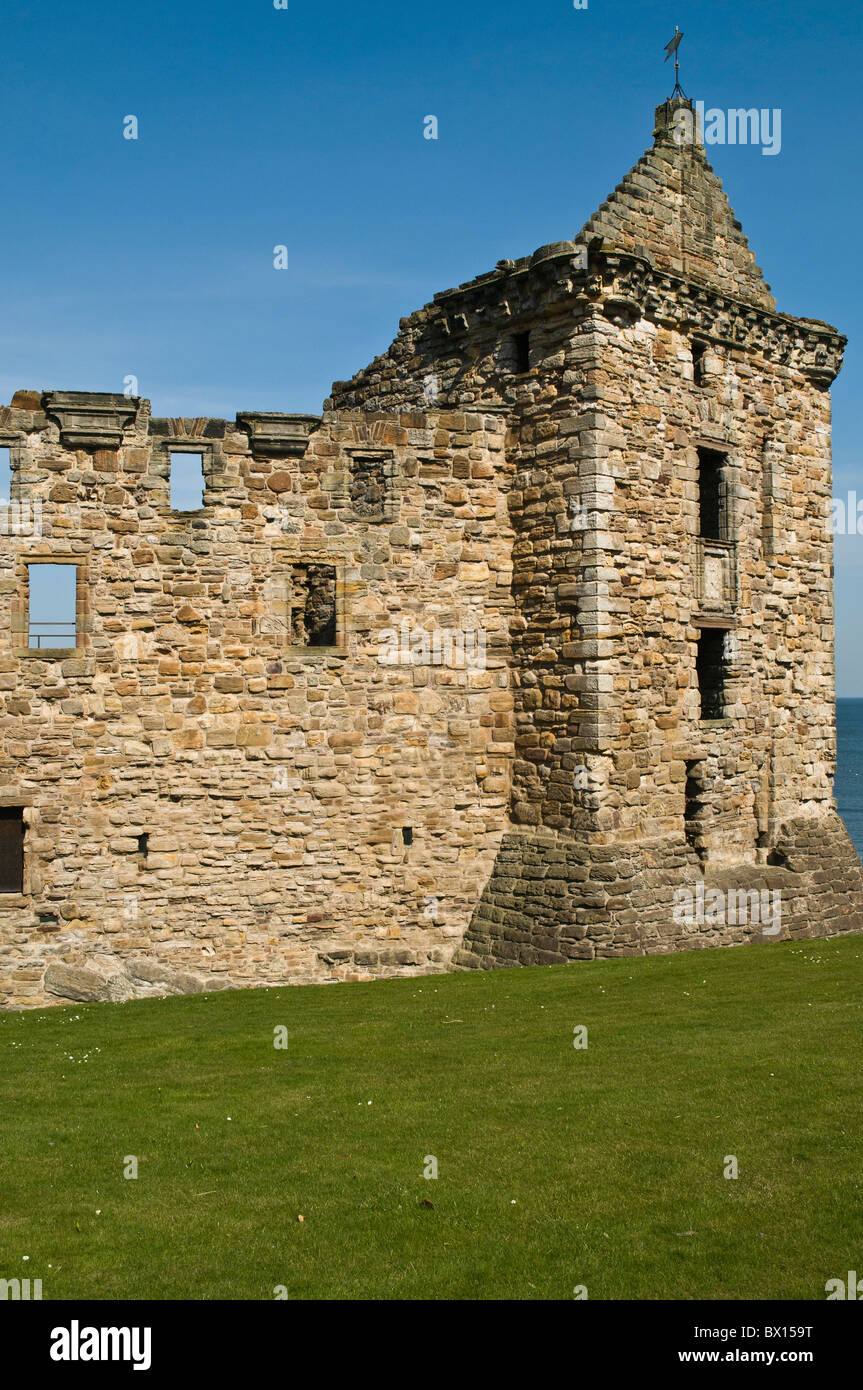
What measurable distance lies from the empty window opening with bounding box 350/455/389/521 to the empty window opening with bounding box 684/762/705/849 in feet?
19.6

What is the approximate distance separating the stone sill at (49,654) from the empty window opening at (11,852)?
6.15 feet

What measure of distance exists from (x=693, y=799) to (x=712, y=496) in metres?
4.91

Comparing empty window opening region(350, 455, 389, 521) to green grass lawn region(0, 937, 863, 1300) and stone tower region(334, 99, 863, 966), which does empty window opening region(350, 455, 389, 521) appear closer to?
stone tower region(334, 99, 863, 966)

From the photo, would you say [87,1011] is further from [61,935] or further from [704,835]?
[704,835]

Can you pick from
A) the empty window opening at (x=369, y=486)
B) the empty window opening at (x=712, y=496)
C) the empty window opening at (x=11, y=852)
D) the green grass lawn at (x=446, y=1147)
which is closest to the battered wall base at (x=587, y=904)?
the green grass lawn at (x=446, y=1147)

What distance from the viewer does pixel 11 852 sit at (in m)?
14.5

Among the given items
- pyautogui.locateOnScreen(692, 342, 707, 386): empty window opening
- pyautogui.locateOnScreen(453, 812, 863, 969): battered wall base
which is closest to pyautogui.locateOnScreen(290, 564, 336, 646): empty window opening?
pyautogui.locateOnScreen(453, 812, 863, 969): battered wall base

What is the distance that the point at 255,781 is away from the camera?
1541 cm

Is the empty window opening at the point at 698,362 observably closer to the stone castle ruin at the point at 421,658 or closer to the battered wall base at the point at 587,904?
the stone castle ruin at the point at 421,658

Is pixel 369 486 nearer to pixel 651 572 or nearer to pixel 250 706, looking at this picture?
pixel 250 706

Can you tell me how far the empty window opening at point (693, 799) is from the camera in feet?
57.3

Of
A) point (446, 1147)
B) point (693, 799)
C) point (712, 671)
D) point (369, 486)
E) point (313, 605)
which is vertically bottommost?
point (446, 1147)

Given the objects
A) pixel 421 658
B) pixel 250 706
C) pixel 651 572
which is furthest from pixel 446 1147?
pixel 651 572
